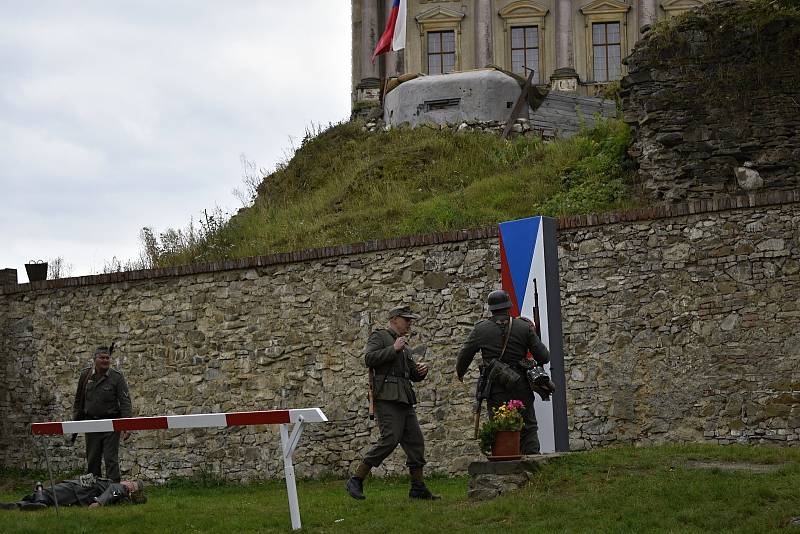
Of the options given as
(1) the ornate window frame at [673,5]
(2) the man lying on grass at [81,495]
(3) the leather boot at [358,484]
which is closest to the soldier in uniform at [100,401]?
(2) the man lying on grass at [81,495]

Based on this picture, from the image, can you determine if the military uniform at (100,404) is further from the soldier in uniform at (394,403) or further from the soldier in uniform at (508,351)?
the soldier in uniform at (508,351)

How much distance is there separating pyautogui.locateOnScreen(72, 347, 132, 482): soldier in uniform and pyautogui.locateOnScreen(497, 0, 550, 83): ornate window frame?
25.8 meters

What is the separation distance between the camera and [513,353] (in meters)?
11.6

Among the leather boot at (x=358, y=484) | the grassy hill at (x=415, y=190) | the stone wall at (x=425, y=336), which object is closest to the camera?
the leather boot at (x=358, y=484)

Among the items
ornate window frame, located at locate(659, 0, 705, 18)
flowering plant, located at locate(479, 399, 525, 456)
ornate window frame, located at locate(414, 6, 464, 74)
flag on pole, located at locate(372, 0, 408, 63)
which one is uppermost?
ornate window frame, located at locate(659, 0, 705, 18)

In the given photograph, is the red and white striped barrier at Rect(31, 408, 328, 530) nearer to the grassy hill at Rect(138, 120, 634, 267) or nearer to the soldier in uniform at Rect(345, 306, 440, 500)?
the soldier in uniform at Rect(345, 306, 440, 500)

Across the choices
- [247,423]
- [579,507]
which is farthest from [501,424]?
[247,423]

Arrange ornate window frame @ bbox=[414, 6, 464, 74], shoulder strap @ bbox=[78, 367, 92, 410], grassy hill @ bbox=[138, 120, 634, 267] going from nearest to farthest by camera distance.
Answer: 1. shoulder strap @ bbox=[78, 367, 92, 410]
2. grassy hill @ bbox=[138, 120, 634, 267]
3. ornate window frame @ bbox=[414, 6, 464, 74]

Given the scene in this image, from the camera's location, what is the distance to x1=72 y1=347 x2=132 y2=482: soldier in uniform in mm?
14195

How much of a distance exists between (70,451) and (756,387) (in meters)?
9.91

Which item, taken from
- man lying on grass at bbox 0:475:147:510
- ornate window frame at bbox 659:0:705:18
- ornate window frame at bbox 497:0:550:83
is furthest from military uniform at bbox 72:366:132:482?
ornate window frame at bbox 659:0:705:18

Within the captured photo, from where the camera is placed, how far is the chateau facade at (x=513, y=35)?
37.8 metres

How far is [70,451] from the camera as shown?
1842cm

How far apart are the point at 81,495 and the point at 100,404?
2333 millimetres
